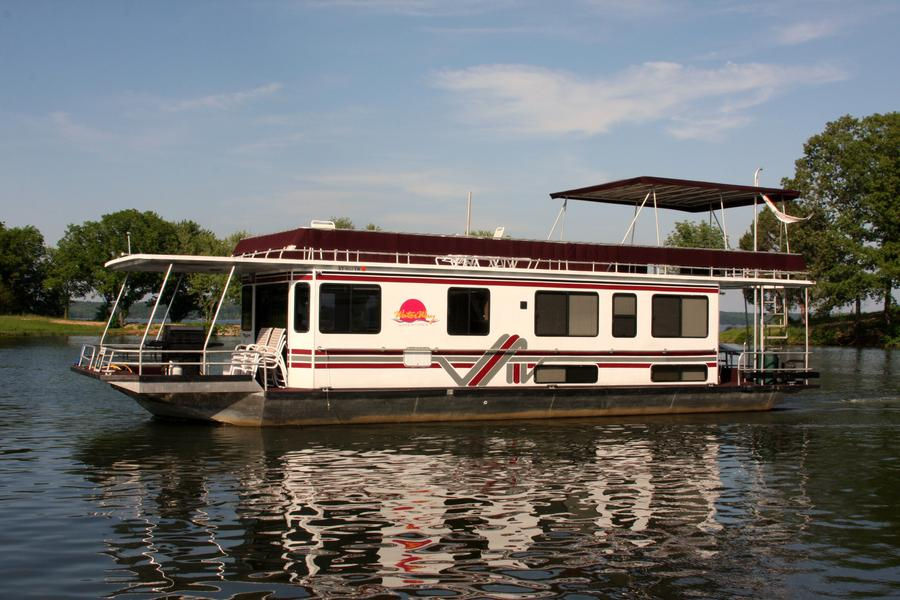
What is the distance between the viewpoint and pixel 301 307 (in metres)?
20.0

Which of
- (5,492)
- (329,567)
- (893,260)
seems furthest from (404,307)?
(893,260)

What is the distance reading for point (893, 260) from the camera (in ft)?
234

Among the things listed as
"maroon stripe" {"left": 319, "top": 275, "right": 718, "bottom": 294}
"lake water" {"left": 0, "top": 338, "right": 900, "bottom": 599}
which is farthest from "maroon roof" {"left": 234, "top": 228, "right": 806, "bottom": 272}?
"lake water" {"left": 0, "top": 338, "right": 900, "bottom": 599}

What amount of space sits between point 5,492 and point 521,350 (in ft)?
38.7

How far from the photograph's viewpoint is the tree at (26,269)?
108 metres

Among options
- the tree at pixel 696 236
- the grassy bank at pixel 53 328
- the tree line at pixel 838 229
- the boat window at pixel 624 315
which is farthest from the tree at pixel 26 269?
the boat window at pixel 624 315

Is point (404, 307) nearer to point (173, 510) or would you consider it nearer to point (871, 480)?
point (173, 510)

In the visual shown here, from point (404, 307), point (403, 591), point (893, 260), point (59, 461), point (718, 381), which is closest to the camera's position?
point (403, 591)

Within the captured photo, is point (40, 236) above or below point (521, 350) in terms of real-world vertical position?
above

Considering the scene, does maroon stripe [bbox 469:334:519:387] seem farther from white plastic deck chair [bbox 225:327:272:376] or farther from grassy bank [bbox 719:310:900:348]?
grassy bank [bbox 719:310:900:348]

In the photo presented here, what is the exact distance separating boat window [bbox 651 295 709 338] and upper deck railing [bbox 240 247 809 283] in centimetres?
82

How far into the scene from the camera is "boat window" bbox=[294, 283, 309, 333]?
65.3 ft

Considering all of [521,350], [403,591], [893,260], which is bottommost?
[403,591]

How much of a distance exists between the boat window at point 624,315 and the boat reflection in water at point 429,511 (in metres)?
3.70
